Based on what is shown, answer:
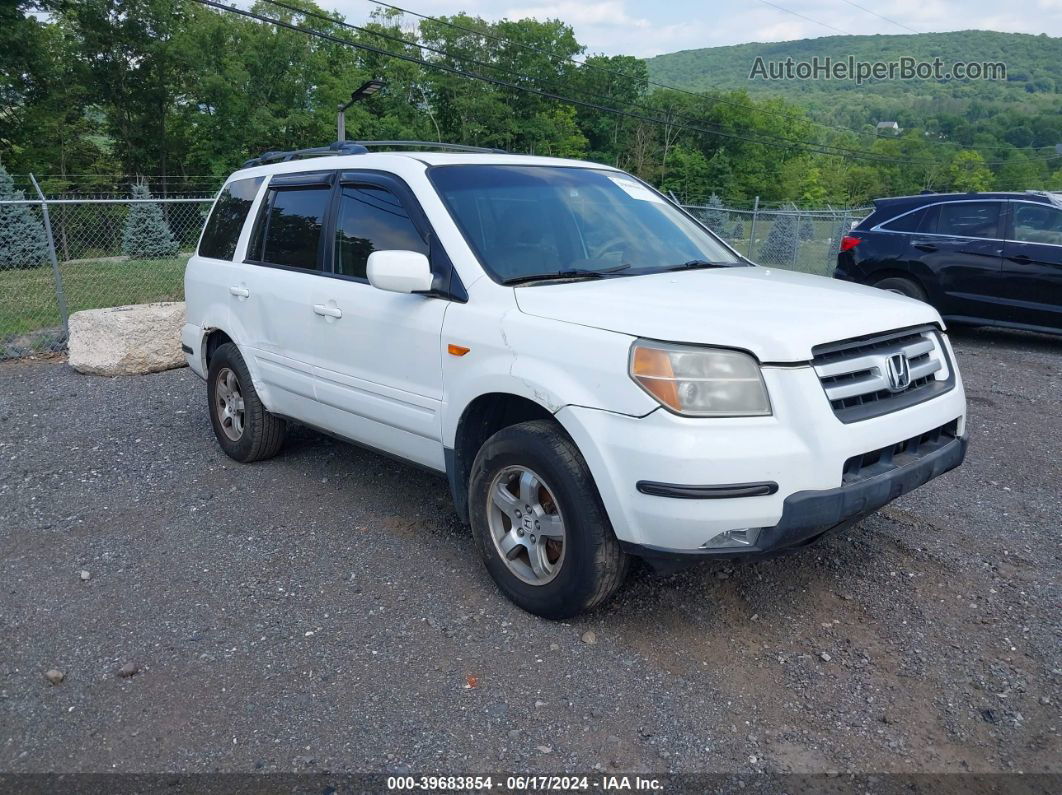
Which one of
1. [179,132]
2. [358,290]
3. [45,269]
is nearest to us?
[358,290]

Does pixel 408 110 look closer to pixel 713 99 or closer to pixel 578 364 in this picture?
pixel 713 99

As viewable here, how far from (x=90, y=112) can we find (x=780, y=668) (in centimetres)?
4566

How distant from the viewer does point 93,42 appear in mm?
40281

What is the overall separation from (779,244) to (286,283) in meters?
15.8

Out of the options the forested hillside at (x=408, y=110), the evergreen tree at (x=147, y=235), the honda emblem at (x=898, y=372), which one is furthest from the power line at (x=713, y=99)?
the honda emblem at (x=898, y=372)

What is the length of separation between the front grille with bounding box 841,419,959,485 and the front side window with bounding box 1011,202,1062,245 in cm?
685

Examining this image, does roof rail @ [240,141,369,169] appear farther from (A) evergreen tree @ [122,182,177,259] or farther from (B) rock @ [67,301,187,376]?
(A) evergreen tree @ [122,182,177,259]

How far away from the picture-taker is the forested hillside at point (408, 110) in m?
38.3

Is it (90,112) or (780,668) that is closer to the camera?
(780,668)

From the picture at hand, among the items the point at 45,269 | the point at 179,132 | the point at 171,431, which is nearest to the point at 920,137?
the point at 179,132

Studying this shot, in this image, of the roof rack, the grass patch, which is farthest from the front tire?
the grass patch

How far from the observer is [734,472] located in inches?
113

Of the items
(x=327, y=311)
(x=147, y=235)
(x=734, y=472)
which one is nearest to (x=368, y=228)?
(x=327, y=311)

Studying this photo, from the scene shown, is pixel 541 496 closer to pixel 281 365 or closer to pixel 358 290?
pixel 358 290
